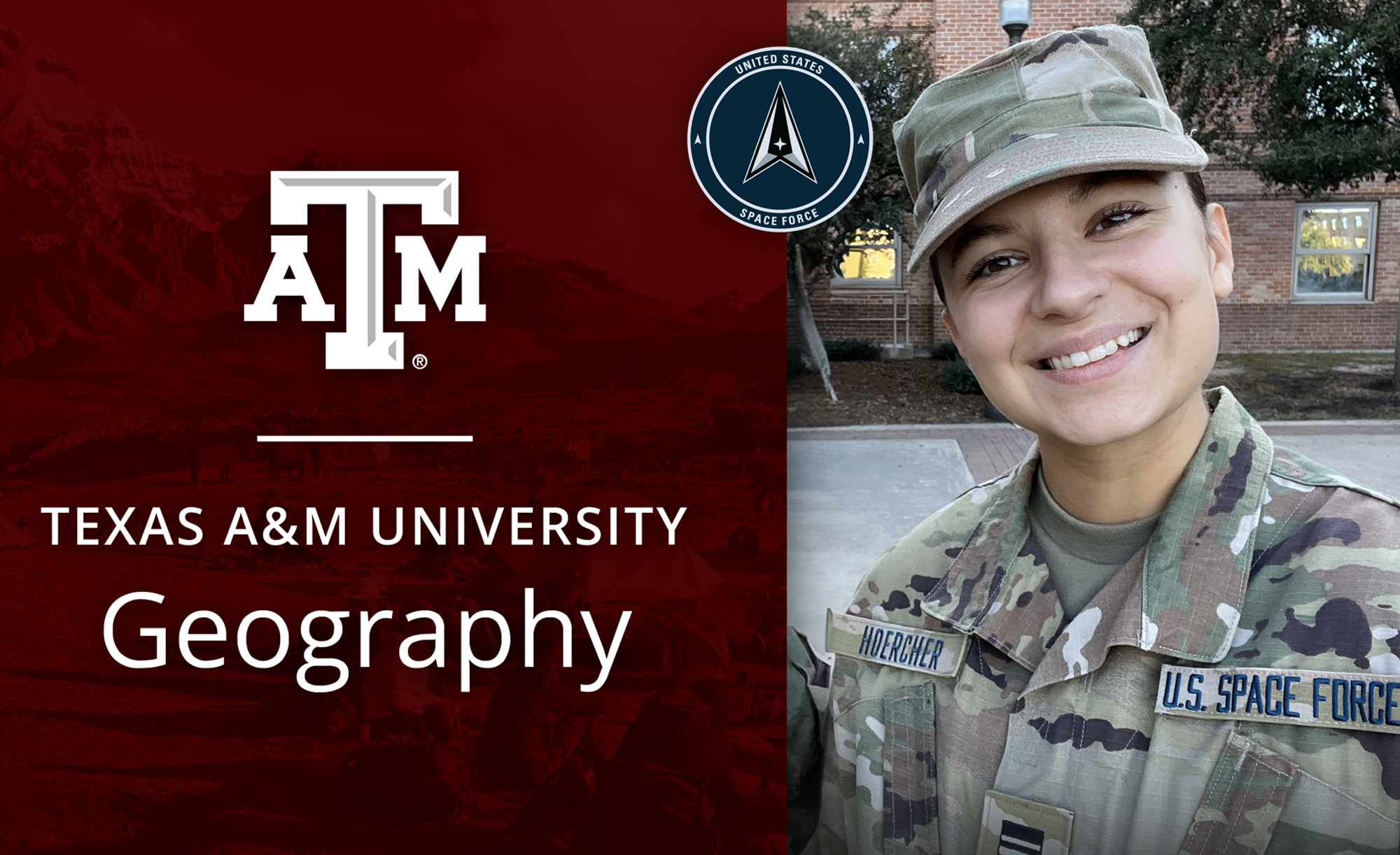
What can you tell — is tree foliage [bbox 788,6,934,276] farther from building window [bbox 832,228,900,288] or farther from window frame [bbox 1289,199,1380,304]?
window frame [bbox 1289,199,1380,304]

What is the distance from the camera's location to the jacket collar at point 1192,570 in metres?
1.21

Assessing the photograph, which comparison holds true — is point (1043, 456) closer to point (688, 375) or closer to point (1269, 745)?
point (1269, 745)

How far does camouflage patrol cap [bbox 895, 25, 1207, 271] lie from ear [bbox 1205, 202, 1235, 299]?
104 millimetres

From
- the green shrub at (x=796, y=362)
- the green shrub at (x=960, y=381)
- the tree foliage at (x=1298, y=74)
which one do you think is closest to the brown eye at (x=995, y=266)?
the green shrub at (x=960, y=381)

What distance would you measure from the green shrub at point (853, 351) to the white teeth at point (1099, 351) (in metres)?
12.8

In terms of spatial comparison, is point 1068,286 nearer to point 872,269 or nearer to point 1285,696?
point 1285,696

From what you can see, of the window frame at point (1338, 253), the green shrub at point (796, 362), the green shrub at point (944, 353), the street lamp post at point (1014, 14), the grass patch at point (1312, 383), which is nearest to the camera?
the street lamp post at point (1014, 14)

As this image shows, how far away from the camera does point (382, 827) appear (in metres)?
2.67

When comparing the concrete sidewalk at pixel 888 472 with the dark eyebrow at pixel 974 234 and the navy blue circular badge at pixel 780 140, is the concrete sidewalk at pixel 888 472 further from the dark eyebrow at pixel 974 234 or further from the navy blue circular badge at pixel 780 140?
the dark eyebrow at pixel 974 234

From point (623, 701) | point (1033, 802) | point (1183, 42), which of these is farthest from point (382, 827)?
point (1183, 42)

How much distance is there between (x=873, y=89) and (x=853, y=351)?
351cm

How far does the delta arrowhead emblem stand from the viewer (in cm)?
222

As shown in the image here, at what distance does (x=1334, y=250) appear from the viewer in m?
15.1

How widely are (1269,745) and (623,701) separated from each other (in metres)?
1.45
